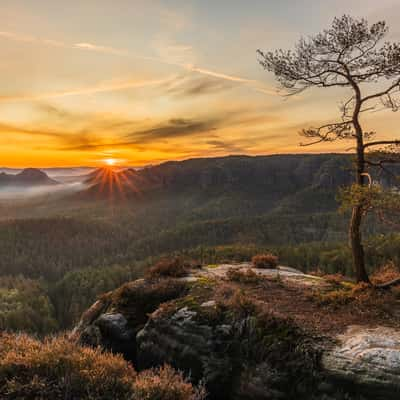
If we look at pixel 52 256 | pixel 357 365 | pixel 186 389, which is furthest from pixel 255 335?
pixel 52 256

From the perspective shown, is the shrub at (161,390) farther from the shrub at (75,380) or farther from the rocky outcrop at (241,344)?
the rocky outcrop at (241,344)

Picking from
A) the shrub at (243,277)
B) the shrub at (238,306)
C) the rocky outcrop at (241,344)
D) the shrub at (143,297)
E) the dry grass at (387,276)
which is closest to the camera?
the rocky outcrop at (241,344)

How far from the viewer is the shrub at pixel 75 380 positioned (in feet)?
23.5

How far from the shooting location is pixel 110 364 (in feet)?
26.9

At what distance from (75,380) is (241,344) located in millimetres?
6014

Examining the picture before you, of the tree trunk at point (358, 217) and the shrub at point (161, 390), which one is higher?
the tree trunk at point (358, 217)

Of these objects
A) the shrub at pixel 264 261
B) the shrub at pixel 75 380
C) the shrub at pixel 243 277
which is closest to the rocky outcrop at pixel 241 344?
the shrub at pixel 243 277

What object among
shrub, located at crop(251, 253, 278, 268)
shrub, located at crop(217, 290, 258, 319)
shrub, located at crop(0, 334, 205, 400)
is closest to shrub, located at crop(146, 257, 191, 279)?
shrub, located at crop(251, 253, 278, 268)

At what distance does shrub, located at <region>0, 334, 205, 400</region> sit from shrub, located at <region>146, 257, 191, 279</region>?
30.9ft

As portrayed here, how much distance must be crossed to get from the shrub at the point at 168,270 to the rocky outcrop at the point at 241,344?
1333mm

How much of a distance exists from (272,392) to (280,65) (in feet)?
45.5

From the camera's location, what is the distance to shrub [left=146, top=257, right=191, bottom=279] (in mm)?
18141

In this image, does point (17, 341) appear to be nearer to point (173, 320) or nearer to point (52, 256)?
point (173, 320)

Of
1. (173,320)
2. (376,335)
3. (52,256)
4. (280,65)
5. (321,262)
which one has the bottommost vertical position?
(52,256)
